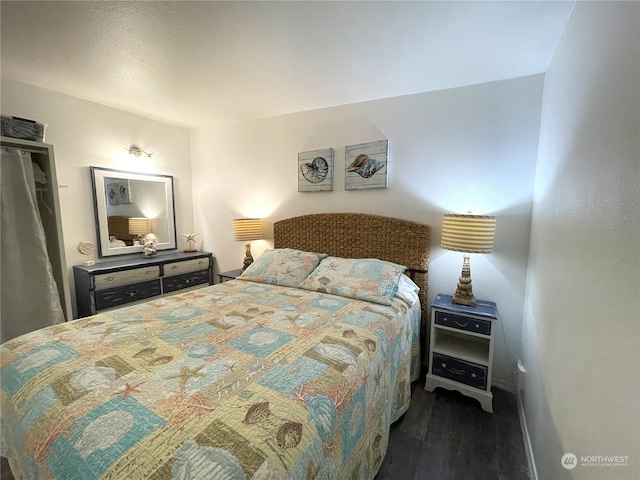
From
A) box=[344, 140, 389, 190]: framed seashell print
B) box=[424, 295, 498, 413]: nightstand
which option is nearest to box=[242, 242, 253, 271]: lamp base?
box=[344, 140, 389, 190]: framed seashell print

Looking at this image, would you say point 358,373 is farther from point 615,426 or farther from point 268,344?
point 615,426

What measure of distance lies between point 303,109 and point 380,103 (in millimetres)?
817

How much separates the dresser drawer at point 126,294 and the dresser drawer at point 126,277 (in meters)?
0.04

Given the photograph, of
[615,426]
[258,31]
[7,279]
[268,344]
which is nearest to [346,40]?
[258,31]

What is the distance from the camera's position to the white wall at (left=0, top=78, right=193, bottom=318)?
7.55ft

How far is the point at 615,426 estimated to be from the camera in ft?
2.20

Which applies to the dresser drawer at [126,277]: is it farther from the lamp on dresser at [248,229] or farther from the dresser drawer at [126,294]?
the lamp on dresser at [248,229]

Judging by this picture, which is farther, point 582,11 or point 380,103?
point 380,103

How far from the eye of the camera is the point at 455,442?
1583 millimetres

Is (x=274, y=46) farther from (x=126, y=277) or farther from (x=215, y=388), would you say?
(x=126, y=277)

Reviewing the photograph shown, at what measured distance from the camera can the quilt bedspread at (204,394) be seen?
70 cm

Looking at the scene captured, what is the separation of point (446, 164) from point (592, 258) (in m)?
1.51

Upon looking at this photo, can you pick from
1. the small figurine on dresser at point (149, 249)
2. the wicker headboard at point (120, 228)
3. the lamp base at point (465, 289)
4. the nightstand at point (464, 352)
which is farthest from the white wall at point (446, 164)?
the wicker headboard at point (120, 228)
